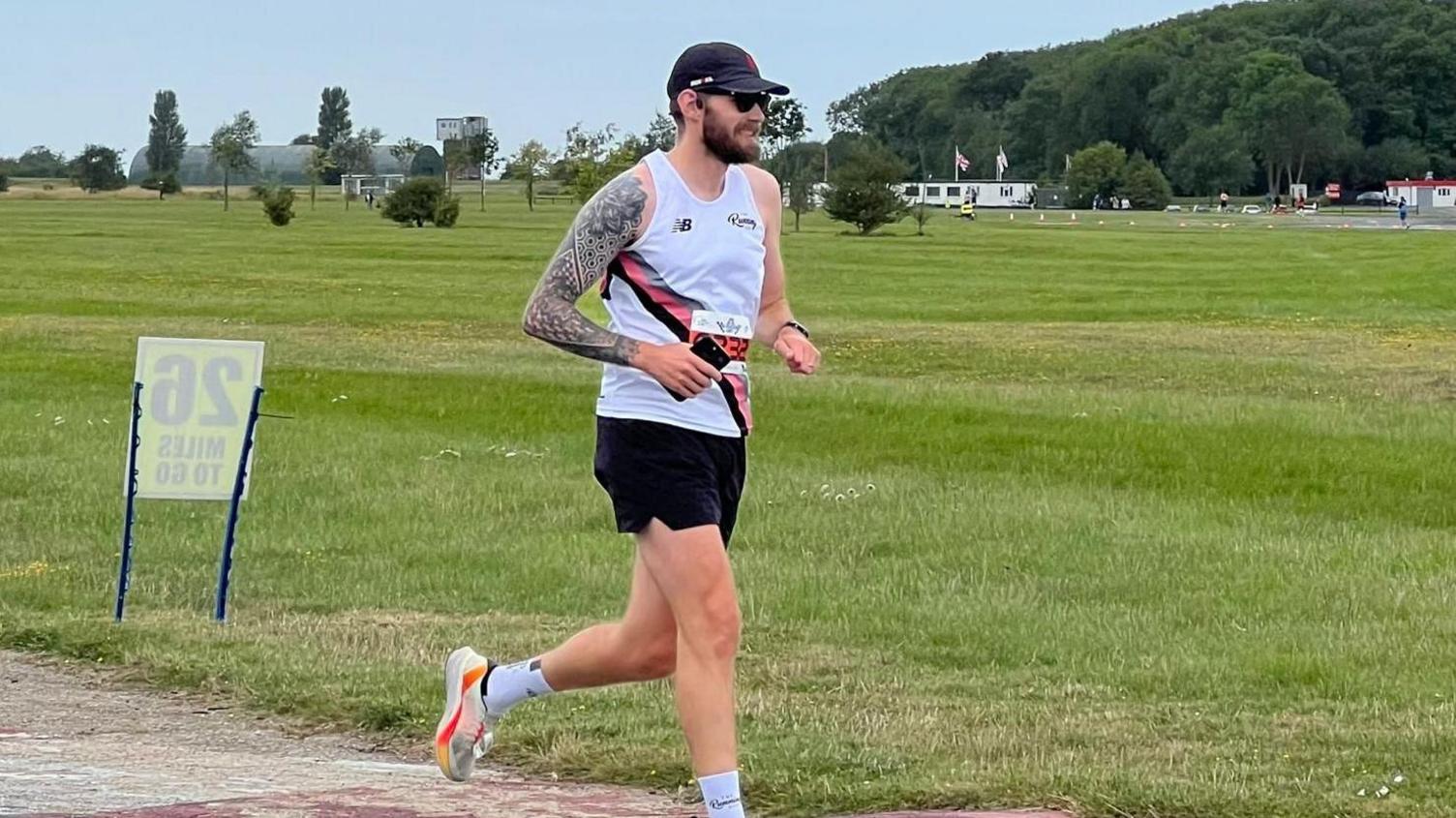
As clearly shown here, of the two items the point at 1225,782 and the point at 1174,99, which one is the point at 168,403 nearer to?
the point at 1225,782

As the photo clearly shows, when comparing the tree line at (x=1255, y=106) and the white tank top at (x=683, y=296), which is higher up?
the tree line at (x=1255, y=106)

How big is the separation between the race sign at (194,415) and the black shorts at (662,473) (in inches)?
167

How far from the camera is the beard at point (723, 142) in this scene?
212 inches

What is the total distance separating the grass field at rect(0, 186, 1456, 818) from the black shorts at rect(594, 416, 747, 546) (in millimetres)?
1213

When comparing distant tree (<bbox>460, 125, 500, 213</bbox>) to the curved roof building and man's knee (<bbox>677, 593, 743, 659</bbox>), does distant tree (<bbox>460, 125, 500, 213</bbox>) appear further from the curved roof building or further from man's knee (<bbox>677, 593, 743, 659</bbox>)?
man's knee (<bbox>677, 593, 743, 659</bbox>)

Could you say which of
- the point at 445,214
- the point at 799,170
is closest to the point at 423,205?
the point at 445,214

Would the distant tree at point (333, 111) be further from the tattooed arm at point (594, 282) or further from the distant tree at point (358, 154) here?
the tattooed arm at point (594, 282)

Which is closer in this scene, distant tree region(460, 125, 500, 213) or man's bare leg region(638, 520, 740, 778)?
man's bare leg region(638, 520, 740, 778)

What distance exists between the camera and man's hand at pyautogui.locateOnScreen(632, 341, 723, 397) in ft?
16.9

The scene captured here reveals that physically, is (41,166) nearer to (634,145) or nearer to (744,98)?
(634,145)

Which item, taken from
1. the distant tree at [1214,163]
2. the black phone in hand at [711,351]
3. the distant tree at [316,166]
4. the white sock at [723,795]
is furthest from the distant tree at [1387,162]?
the white sock at [723,795]

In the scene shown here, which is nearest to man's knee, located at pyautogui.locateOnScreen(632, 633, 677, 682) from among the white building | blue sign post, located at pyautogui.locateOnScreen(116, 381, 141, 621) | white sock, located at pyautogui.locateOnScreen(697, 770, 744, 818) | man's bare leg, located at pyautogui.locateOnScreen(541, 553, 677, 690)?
man's bare leg, located at pyautogui.locateOnScreen(541, 553, 677, 690)

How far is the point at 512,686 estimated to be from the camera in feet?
19.7

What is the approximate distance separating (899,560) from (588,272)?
5.64 meters
